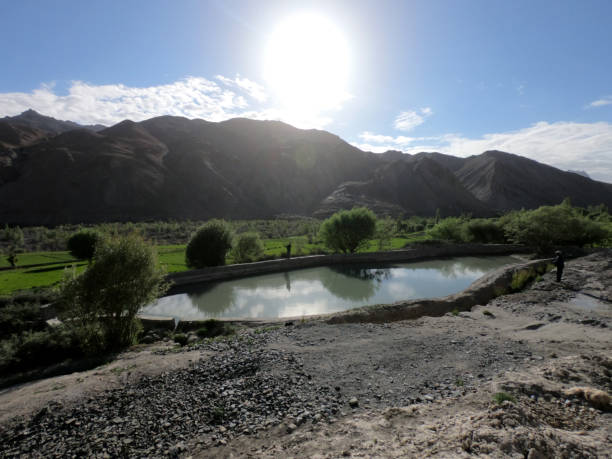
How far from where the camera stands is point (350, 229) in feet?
116

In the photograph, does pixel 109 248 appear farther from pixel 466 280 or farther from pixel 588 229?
pixel 588 229

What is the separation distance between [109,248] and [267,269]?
17965 mm

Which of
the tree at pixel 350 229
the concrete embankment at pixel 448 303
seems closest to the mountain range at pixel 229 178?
the tree at pixel 350 229

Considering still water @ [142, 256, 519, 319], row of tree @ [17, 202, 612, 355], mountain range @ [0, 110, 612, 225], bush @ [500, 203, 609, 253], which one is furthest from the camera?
mountain range @ [0, 110, 612, 225]

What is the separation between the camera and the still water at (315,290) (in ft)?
64.8

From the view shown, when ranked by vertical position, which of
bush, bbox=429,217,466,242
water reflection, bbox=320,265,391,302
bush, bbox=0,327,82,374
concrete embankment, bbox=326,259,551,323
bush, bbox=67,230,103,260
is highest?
bush, bbox=67,230,103,260

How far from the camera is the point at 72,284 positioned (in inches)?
451

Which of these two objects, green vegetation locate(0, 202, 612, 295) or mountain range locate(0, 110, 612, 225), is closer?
green vegetation locate(0, 202, 612, 295)

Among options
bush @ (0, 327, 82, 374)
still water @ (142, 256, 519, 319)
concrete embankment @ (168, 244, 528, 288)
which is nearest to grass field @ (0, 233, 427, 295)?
concrete embankment @ (168, 244, 528, 288)

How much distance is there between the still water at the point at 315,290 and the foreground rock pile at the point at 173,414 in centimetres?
1101

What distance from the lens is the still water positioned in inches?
778

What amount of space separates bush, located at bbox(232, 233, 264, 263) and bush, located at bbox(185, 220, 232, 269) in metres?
2.06

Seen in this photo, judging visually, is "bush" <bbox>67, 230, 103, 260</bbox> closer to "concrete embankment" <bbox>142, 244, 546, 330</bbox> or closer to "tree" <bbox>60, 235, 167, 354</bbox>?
"concrete embankment" <bbox>142, 244, 546, 330</bbox>

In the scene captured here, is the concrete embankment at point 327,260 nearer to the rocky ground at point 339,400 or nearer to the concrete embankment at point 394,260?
the concrete embankment at point 394,260
